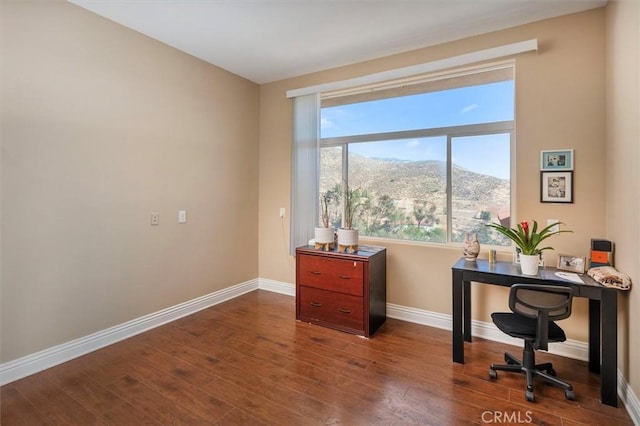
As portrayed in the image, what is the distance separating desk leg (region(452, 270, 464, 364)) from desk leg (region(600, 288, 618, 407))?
83cm

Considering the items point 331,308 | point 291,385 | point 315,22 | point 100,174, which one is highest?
point 315,22

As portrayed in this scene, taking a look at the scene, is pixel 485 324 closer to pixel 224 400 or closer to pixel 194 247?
pixel 224 400

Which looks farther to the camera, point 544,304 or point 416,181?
point 416,181

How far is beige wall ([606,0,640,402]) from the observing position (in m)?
1.81

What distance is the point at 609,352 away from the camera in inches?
74.9

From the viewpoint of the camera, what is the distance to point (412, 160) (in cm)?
328

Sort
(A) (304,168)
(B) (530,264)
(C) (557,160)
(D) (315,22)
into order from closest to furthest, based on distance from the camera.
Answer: (B) (530,264)
(C) (557,160)
(D) (315,22)
(A) (304,168)

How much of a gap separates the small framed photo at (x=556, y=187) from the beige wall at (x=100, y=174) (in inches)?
131

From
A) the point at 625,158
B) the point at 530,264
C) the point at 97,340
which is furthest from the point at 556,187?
the point at 97,340

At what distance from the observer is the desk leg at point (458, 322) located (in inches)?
94.3

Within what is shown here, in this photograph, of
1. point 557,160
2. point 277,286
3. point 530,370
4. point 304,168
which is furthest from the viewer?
point 277,286

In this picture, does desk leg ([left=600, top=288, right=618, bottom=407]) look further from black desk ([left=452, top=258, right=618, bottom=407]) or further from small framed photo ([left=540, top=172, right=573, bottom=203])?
small framed photo ([left=540, top=172, right=573, bottom=203])

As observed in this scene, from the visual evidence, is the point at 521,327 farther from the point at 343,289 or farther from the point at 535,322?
the point at 343,289

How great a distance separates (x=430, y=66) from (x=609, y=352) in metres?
2.69
